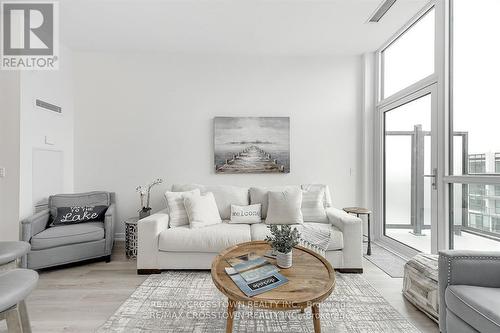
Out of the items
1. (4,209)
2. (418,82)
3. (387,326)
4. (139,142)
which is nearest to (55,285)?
(4,209)

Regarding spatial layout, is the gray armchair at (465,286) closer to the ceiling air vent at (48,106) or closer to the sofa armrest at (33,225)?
the sofa armrest at (33,225)

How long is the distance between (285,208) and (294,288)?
1.52m

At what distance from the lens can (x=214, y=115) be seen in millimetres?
3709

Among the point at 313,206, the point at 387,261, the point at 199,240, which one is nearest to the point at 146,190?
the point at 199,240

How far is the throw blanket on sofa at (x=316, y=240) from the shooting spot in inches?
100

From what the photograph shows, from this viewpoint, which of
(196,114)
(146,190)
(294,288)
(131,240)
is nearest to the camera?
(294,288)

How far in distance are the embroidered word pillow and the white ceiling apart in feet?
7.37

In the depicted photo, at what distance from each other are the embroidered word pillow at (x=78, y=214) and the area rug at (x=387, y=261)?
3.48m

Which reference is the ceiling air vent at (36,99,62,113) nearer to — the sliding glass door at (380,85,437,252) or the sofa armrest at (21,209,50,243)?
the sofa armrest at (21,209,50,243)

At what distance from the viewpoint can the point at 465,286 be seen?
1.51 meters

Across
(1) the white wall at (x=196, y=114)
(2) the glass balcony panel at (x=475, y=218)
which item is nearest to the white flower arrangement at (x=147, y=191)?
(1) the white wall at (x=196, y=114)

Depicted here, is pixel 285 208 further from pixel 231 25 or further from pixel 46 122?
pixel 46 122

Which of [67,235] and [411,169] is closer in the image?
[67,235]

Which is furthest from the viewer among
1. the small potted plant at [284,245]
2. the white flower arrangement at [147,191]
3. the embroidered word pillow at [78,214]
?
the white flower arrangement at [147,191]
